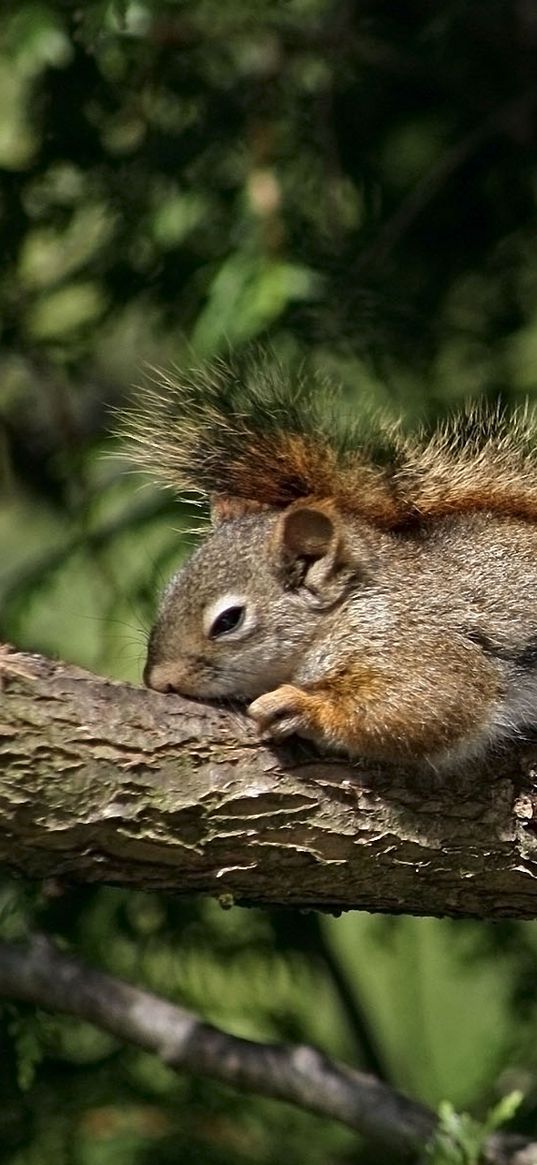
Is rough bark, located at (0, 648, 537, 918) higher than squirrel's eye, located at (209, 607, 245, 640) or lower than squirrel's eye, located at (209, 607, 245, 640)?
lower

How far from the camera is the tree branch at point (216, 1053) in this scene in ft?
10.8

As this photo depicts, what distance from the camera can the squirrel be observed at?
9.23ft

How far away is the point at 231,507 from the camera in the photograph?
3.11m

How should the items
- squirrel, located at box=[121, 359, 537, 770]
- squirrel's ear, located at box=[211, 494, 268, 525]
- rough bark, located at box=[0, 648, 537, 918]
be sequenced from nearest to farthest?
rough bark, located at box=[0, 648, 537, 918], squirrel, located at box=[121, 359, 537, 770], squirrel's ear, located at box=[211, 494, 268, 525]

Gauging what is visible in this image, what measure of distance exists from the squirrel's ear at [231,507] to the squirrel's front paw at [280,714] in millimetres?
492

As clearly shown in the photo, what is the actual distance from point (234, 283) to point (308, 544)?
2.46 feet

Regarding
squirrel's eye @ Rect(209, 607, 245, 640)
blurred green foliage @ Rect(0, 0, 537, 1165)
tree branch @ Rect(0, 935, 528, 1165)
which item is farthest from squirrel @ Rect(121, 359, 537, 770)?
tree branch @ Rect(0, 935, 528, 1165)

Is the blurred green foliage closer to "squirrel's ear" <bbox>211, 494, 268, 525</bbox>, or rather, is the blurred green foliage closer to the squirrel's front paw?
"squirrel's ear" <bbox>211, 494, 268, 525</bbox>

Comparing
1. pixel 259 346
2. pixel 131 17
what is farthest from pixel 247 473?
pixel 131 17

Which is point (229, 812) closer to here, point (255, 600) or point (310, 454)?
point (255, 600)

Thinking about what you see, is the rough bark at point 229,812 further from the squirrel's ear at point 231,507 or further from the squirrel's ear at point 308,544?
the squirrel's ear at point 231,507

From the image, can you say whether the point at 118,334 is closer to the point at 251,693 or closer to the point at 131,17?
the point at 131,17

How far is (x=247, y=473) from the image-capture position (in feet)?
10.1

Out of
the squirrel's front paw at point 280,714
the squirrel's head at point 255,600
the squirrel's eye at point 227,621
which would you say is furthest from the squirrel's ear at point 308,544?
the squirrel's front paw at point 280,714
